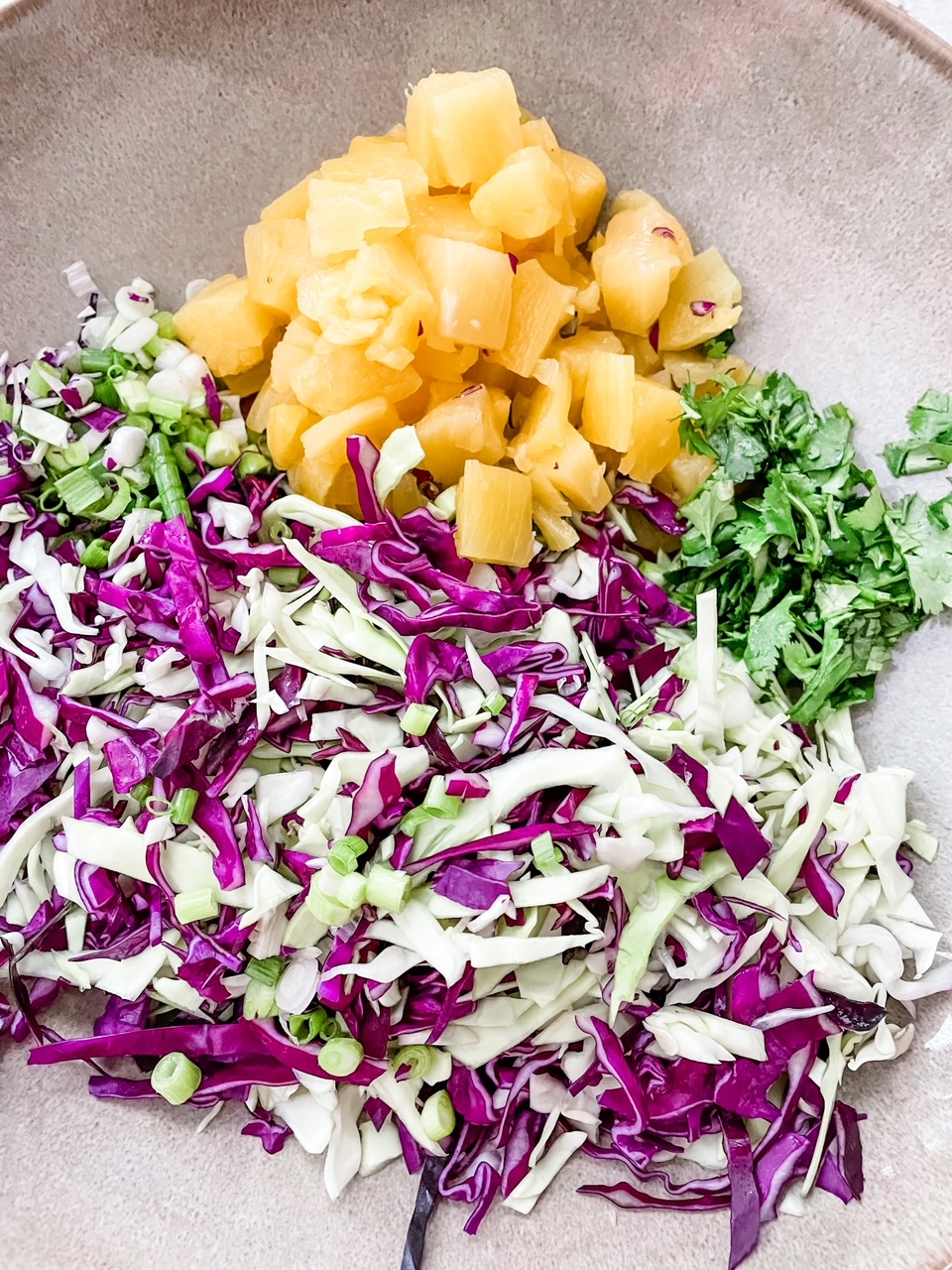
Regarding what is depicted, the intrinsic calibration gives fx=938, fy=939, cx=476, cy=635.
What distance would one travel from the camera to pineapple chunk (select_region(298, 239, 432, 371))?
5.34ft

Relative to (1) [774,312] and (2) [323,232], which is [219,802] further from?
(1) [774,312]

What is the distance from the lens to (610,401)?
1.77 meters

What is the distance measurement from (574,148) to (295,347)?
778 mm

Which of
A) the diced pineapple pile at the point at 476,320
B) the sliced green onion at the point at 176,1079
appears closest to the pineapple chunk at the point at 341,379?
the diced pineapple pile at the point at 476,320

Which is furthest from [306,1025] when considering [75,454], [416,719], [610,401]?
[610,401]

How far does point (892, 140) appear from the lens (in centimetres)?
180

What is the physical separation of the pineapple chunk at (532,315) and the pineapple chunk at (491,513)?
0.72ft

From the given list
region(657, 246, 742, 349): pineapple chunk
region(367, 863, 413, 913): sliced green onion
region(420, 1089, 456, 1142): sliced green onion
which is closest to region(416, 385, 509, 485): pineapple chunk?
region(657, 246, 742, 349): pineapple chunk

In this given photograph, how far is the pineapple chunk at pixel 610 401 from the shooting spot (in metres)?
1.75

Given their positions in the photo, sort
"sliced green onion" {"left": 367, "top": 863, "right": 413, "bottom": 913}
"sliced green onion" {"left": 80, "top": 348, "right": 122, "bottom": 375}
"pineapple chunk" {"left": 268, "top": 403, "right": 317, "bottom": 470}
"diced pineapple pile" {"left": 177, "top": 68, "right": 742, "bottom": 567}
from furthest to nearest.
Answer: "sliced green onion" {"left": 80, "top": 348, "right": 122, "bottom": 375}
"pineapple chunk" {"left": 268, "top": 403, "right": 317, "bottom": 470}
"diced pineapple pile" {"left": 177, "top": 68, "right": 742, "bottom": 567}
"sliced green onion" {"left": 367, "top": 863, "right": 413, "bottom": 913}

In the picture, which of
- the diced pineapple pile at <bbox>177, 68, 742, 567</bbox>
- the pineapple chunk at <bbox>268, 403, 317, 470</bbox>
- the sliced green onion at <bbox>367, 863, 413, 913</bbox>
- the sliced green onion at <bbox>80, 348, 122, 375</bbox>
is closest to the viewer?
the sliced green onion at <bbox>367, 863, 413, 913</bbox>

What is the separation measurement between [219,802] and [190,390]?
2.66 feet

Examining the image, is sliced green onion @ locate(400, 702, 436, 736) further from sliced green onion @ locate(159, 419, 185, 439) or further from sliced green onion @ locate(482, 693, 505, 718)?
sliced green onion @ locate(159, 419, 185, 439)

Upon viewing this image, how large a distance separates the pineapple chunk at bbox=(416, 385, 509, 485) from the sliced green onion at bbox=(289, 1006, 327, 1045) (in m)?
1.02
